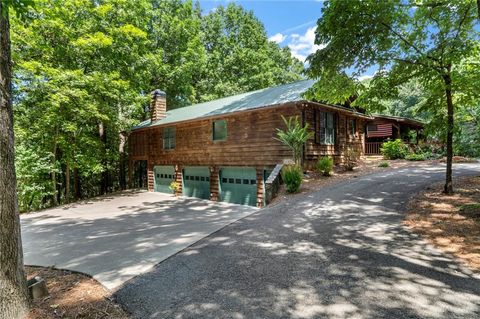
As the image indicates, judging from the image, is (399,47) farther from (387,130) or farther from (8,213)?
(387,130)

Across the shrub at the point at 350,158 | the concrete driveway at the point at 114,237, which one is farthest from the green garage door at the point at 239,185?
the shrub at the point at 350,158

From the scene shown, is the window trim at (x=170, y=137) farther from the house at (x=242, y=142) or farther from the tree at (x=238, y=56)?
the tree at (x=238, y=56)

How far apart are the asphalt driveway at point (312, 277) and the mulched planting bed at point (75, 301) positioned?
231mm

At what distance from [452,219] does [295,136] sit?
18.3 feet

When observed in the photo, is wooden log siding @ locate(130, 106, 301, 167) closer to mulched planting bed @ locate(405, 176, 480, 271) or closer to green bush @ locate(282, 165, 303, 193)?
green bush @ locate(282, 165, 303, 193)

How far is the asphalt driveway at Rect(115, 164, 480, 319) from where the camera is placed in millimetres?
3270

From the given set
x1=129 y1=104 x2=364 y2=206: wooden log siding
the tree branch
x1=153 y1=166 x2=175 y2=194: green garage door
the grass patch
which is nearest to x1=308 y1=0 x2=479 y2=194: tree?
the tree branch

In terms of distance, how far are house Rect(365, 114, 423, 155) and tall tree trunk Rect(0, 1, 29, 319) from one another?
20.6m

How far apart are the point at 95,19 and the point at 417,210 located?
16.9 meters

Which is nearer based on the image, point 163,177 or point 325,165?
point 325,165

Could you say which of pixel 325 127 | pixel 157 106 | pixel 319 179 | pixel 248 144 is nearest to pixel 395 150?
pixel 325 127

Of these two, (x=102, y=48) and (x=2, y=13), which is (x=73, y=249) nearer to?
(x=2, y=13)

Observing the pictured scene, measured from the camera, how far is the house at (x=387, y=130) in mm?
19953

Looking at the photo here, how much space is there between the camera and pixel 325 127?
41.7ft
